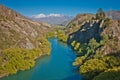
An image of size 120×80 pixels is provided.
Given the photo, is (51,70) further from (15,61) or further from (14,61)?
(14,61)

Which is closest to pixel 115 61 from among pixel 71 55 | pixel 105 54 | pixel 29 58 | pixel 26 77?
pixel 105 54

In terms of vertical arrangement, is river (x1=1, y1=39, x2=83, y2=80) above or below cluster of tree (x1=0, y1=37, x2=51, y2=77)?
below

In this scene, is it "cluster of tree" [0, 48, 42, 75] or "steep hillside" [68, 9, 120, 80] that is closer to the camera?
"steep hillside" [68, 9, 120, 80]

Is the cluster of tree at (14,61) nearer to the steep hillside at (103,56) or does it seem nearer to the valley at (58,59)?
the valley at (58,59)

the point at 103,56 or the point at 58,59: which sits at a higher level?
the point at 103,56

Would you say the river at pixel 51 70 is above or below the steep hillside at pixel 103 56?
below

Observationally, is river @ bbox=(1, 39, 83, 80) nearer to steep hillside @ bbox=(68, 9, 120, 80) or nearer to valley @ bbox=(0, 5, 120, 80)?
valley @ bbox=(0, 5, 120, 80)

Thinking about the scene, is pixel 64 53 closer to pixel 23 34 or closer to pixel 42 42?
pixel 42 42

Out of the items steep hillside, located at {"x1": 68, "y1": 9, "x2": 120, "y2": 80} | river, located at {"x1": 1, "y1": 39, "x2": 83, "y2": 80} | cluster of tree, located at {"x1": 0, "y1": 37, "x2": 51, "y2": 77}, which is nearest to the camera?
steep hillside, located at {"x1": 68, "y1": 9, "x2": 120, "y2": 80}

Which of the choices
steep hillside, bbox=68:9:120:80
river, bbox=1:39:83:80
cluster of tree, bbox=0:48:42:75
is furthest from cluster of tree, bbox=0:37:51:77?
steep hillside, bbox=68:9:120:80

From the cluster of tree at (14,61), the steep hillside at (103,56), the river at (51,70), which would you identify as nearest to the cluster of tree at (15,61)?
the cluster of tree at (14,61)

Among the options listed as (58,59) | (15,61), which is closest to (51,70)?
(15,61)

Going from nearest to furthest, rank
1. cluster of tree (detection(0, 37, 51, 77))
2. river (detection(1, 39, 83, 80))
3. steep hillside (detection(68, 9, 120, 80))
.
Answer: steep hillside (detection(68, 9, 120, 80)), river (detection(1, 39, 83, 80)), cluster of tree (detection(0, 37, 51, 77))
